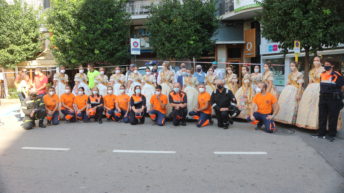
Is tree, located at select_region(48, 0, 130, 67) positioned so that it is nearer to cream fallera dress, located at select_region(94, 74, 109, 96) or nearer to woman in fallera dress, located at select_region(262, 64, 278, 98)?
cream fallera dress, located at select_region(94, 74, 109, 96)

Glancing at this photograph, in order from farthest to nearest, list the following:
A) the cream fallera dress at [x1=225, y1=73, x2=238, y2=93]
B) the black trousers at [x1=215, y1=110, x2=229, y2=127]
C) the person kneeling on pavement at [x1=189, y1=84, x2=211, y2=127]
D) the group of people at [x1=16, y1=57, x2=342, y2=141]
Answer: the cream fallera dress at [x1=225, y1=73, x2=238, y2=93], the person kneeling on pavement at [x1=189, y1=84, x2=211, y2=127], the black trousers at [x1=215, y1=110, x2=229, y2=127], the group of people at [x1=16, y1=57, x2=342, y2=141]

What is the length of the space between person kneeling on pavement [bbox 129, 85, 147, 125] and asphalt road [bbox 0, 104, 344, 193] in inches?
44.6

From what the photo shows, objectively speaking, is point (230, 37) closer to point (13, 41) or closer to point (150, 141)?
point (13, 41)

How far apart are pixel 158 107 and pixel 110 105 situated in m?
1.81

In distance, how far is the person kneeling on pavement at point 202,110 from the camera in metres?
9.17

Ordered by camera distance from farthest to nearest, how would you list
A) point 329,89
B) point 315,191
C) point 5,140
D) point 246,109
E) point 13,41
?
point 13,41 → point 246,109 → point 5,140 → point 329,89 → point 315,191

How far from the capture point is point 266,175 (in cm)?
477

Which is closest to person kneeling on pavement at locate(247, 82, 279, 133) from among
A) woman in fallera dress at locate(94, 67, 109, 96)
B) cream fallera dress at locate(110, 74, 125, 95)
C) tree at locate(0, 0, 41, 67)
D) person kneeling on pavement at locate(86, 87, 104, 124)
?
person kneeling on pavement at locate(86, 87, 104, 124)

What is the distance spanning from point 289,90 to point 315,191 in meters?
4.95

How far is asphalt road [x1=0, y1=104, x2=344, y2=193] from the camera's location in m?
4.37

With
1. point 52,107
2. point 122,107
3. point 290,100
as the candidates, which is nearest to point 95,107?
point 122,107

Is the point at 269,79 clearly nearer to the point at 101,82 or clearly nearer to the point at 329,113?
the point at 329,113

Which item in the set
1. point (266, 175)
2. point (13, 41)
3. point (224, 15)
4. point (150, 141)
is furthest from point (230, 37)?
point (266, 175)

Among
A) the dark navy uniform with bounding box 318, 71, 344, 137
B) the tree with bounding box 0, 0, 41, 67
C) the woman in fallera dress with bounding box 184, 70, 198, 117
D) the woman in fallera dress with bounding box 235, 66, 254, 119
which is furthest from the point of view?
the tree with bounding box 0, 0, 41, 67
